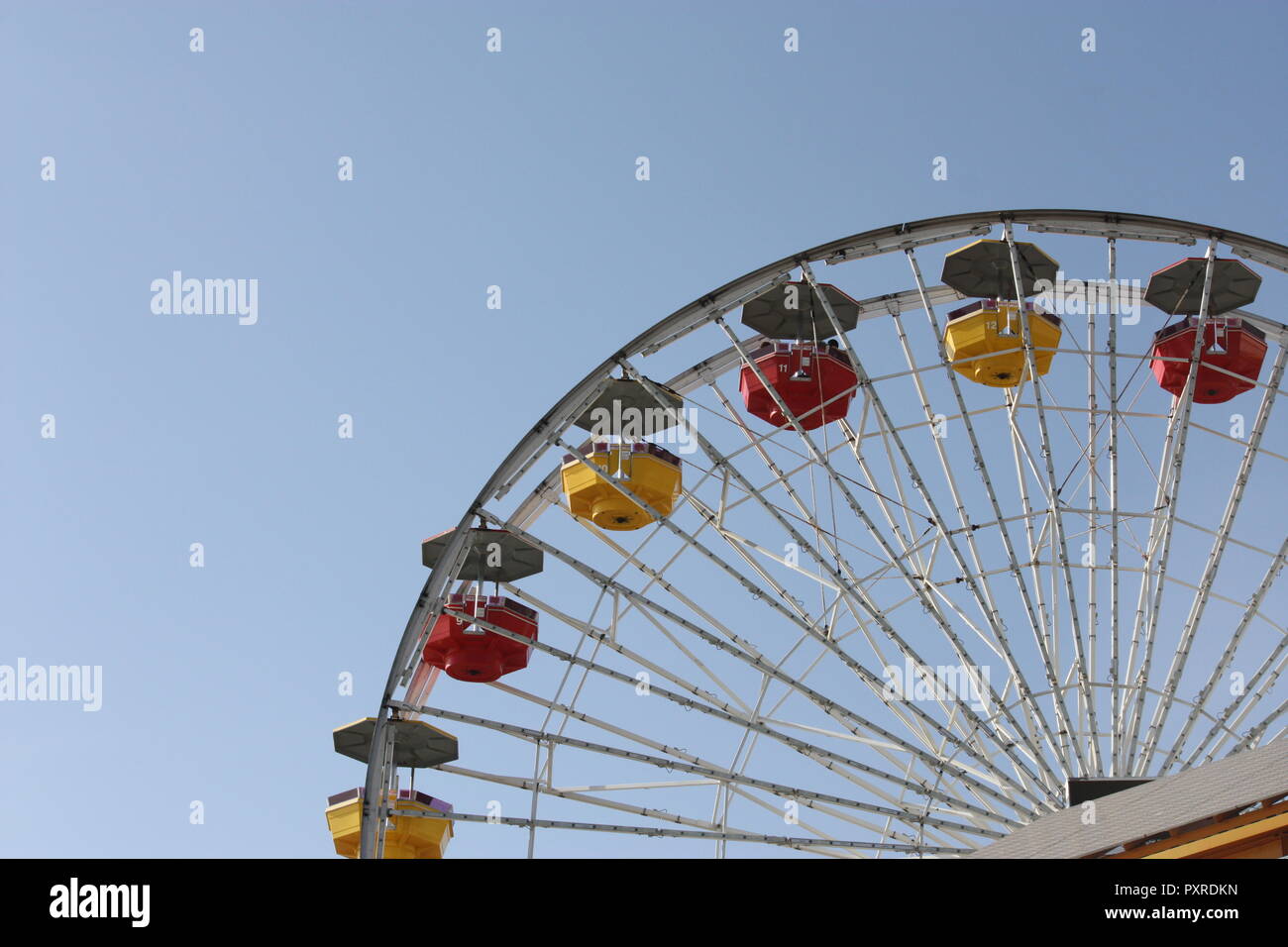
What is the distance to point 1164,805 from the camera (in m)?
10.4

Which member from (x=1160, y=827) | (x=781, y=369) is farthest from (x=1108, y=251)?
(x=1160, y=827)

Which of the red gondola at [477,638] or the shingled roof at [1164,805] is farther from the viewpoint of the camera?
the red gondola at [477,638]

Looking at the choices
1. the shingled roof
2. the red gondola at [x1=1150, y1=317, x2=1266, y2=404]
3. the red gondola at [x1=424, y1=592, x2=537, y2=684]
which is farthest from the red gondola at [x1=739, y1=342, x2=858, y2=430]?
the shingled roof

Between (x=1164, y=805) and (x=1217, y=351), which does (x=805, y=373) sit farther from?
(x=1164, y=805)

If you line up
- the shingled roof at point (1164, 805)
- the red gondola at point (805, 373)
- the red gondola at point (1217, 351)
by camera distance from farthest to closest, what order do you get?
the red gondola at point (1217, 351) → the red gondola at point (805, 373) → the shingled roof at point (1164, 805)

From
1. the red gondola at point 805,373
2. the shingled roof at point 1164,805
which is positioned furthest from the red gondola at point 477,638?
the shingled roof at point 1164,805

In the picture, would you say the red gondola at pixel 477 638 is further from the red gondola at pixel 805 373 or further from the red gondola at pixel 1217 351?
the red gondola at pixel 1217 351

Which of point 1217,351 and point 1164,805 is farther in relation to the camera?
Result: point 1217,351

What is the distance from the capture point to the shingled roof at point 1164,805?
9719mm

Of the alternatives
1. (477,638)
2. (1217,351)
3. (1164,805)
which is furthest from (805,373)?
(1164,805)
